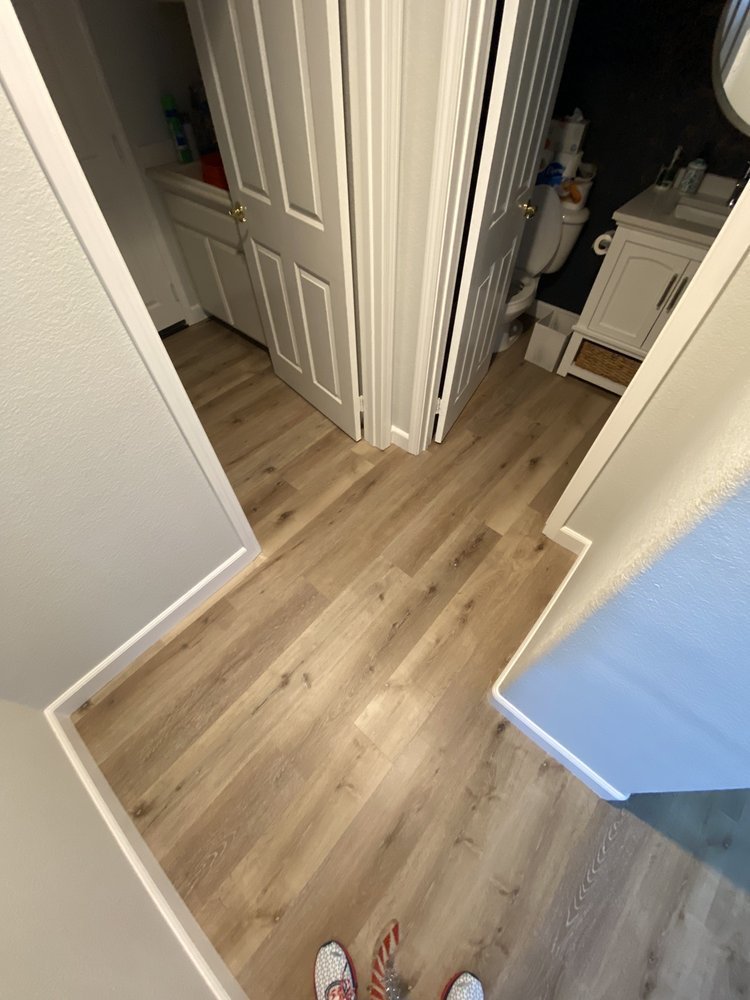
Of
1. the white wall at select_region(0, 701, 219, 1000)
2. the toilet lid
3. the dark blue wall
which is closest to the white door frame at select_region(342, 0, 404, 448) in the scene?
the toilet lid

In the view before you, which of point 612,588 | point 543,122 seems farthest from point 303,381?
point 612,588

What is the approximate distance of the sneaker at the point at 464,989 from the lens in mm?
911

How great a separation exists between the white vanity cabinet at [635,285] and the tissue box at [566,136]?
392 mm

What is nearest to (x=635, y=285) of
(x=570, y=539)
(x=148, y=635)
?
(x=570, y=539)

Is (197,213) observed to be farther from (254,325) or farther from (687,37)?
(687,37)

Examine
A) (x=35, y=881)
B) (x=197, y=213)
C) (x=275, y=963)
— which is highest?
(x=197, y=213)

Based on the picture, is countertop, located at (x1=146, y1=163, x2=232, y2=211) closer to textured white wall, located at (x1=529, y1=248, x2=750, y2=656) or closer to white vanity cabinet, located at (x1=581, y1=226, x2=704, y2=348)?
white vanity cabinet, located at (x1=581, y1=226, x2=704, y2=348)

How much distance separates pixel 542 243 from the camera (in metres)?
2.06

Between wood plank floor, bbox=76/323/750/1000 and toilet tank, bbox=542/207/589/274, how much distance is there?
125cm

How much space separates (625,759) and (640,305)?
174cm

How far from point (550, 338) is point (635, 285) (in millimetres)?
470

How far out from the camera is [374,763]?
3.88 feet

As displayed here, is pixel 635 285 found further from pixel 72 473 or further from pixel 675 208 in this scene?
pixel 72 473

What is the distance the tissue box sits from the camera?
6.04 feet
